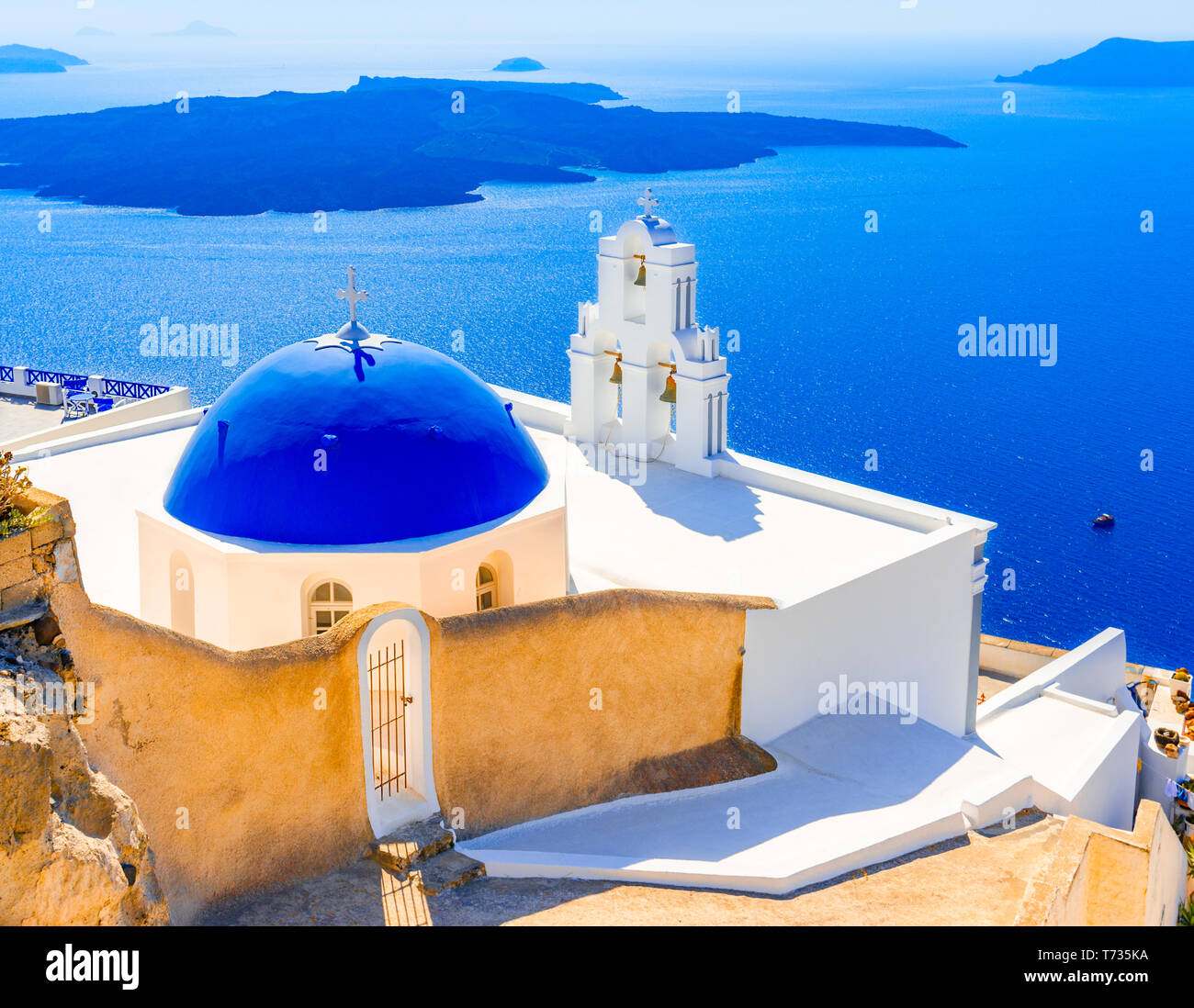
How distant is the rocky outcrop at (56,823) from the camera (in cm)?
686

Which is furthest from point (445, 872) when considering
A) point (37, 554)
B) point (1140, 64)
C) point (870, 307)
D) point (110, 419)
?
point (1140, 64)

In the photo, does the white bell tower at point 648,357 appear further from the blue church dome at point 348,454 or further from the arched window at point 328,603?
the arched window at point 328,603

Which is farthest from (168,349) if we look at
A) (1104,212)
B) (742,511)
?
(1104,212)

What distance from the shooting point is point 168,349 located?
56000 mm

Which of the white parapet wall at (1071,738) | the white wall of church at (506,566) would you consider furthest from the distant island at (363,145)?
the white wall of church at (506,566)

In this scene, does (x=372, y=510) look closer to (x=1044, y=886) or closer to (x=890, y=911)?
(x=890, y=911)

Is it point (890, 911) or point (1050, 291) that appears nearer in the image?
point (890, 911)

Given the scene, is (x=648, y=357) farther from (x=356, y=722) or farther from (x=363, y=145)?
(x=363, y=145)

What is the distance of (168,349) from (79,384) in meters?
30.1

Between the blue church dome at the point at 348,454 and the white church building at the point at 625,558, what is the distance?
22 mm

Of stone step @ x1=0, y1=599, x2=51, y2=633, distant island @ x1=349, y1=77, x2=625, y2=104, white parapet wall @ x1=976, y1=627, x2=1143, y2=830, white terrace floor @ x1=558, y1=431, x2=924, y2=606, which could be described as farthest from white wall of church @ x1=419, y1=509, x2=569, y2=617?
distant island @ x1=349, y1=77, x2=625, y2=104

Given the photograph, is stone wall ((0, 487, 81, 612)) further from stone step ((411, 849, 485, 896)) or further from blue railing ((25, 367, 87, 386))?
blue railing ((25, 367, 87, 386))

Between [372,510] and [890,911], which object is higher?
[372,510]

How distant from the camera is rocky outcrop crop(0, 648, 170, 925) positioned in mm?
6863
